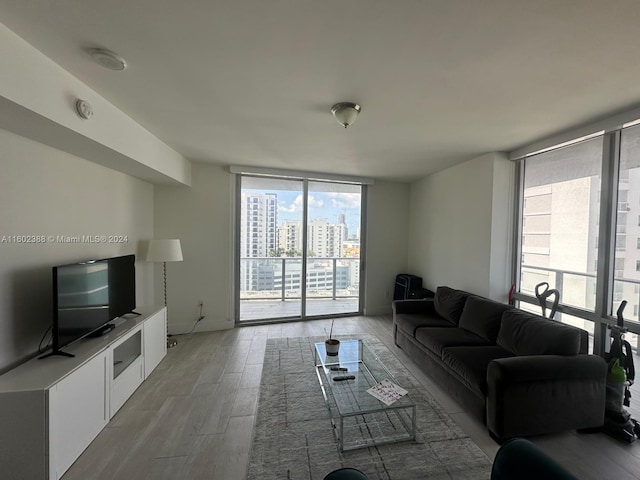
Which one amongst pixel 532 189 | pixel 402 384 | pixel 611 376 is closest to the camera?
pixel 611 376

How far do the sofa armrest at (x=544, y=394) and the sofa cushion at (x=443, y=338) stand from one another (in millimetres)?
642

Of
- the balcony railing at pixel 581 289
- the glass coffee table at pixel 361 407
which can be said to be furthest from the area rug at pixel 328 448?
the balcony railing at pixel 581 289

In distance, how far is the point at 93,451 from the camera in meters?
1.83

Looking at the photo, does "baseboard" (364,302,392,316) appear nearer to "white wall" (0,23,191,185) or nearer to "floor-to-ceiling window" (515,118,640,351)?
"floor-to-ceiling window" (515,118,640,351)

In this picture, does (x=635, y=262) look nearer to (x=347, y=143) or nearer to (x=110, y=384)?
(x=347, y=143)

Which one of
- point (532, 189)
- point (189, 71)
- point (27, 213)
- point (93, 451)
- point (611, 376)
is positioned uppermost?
point (189, 71)

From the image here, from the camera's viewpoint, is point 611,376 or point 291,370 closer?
point 611,376

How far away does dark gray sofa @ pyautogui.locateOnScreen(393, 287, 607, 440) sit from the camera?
6.22 feet

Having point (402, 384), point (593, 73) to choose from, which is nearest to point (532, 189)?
point (593, 73)

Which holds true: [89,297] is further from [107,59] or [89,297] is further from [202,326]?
[202,326]

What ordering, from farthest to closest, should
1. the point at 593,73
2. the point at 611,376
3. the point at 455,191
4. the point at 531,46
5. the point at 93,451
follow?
the point at 455,191 < the point at 611,376 < the point at 93,451 < the point at 593,73 < the point at 531,46

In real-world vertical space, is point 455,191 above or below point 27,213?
above

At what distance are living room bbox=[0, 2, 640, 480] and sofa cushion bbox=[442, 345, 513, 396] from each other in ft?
3.62

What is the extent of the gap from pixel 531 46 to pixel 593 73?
608 mm
